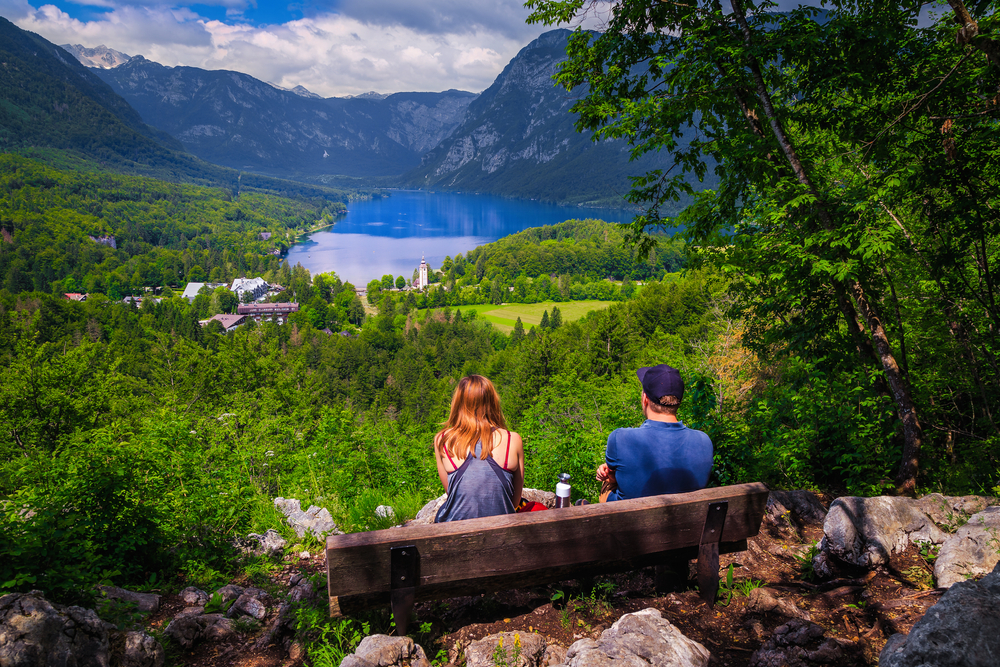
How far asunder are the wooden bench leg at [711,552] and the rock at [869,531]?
29.6 inches

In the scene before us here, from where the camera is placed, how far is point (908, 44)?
4.35 meters

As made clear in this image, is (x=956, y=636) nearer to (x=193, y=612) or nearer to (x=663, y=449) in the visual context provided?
(x=663, y=449)

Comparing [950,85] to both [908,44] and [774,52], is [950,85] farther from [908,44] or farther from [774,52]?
Answer: [774,52]

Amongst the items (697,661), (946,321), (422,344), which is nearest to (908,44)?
(946,321)

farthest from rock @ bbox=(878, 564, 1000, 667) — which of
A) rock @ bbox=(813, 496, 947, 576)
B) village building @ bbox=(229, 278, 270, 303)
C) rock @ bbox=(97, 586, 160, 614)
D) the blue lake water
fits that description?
village building @ bbox=(229, 278, 270, 303)

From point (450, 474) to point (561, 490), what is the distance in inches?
26.3

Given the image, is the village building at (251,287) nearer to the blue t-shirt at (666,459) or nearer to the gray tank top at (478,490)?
the gray tank top at (478,490)

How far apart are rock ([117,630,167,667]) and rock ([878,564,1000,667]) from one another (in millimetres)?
3007

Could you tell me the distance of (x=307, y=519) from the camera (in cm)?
471

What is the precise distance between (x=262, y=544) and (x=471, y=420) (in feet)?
8.39

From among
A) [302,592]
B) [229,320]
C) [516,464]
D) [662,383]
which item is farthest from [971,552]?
[229,320]

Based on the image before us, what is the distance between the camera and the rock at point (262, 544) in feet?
13.5

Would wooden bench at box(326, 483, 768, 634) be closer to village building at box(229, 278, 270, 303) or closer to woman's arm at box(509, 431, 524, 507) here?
woman's arm at box(509, 431, 524, 507)

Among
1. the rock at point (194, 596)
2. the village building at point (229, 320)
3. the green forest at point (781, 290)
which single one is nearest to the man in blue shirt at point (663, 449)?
the green forest at point (781, 290)
